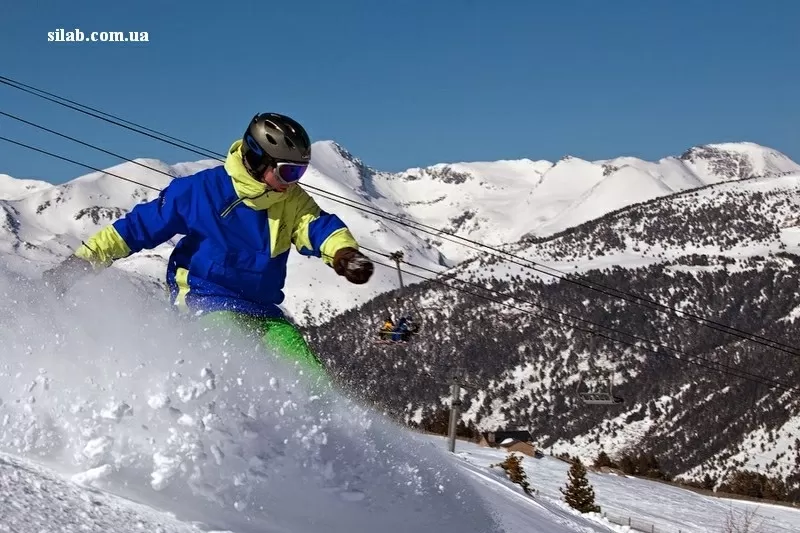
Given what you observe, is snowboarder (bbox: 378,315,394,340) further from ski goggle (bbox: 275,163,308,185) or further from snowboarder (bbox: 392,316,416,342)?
ski goggle (bbox: 275,163,308,185)

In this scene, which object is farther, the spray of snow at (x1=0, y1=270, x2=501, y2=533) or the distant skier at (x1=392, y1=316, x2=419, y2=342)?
the distant skier at (x1=392, y1=316, x2=419, y2=342)

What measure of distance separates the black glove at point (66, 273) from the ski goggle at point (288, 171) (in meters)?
1.34

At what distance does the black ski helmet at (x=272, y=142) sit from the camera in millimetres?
5785

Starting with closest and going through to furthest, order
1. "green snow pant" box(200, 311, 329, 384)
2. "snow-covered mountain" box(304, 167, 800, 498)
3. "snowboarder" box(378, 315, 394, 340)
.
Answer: "green snow pant" box(200, 311, 329, 384)
"snowboarder" box(378, 315, 394, 340)
"snow-covered mountain" box(304, 167, 800, 498)

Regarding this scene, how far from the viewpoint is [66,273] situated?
5910 mm

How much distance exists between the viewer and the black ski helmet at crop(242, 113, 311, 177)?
579cm

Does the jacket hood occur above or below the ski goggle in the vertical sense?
below

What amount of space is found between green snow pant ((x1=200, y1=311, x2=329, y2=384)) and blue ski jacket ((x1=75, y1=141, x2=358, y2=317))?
65 mm

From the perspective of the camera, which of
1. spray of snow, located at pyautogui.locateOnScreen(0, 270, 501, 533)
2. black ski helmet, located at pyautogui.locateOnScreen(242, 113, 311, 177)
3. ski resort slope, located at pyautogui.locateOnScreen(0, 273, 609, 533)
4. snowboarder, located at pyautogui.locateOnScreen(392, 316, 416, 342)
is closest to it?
ski resort slope, located at pyautogui.locateOnScreen(0, 273, 609, 533)

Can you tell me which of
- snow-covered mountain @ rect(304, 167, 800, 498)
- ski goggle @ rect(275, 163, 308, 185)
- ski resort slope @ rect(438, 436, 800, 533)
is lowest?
ski resort slope @ rect(438, 436, 800, 533)

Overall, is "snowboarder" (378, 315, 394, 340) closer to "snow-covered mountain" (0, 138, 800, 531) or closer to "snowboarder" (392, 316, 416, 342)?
"snowboarder" (392, 316, 416, 342)

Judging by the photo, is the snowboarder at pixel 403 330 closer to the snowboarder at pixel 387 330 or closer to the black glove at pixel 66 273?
the snowboarder at pixel 387 330

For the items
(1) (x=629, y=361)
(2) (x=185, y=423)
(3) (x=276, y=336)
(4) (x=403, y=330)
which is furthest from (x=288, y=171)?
(1) (x=629, y=361)

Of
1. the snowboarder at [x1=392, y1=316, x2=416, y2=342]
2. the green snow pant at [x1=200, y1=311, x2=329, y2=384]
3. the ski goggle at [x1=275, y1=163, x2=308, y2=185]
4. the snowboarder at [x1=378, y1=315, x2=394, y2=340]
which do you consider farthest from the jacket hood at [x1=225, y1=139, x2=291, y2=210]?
the snowboarder at [x1=378, y1=315, x2=394, y2=340]
